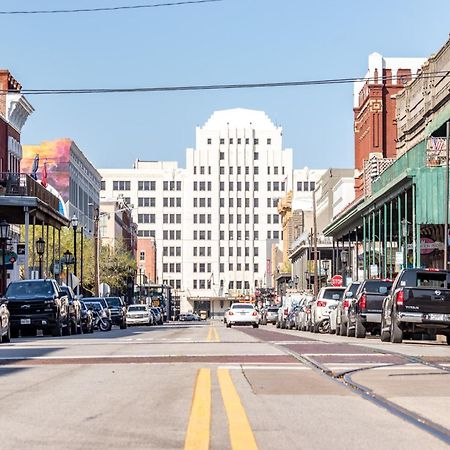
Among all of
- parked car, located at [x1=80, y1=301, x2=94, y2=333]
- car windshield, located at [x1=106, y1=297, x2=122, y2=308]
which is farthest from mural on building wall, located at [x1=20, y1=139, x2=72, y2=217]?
parked car, located at [x1=80, y1=301, x2=94, y2=333]

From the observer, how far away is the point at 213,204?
193000 millimetres

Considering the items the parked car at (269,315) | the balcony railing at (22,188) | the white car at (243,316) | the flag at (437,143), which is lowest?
the parked car at (269,315)

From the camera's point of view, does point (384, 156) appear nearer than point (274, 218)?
Yes

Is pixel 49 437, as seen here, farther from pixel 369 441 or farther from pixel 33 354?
pixel 33 354

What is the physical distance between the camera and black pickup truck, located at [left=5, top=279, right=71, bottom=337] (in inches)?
1373

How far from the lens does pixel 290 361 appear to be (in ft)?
Answer: 60.3

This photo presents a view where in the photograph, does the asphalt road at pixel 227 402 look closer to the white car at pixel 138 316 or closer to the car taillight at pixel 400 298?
the car taillight at pixel 400 298

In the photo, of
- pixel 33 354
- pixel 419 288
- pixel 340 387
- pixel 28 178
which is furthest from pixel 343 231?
pixel 340 387

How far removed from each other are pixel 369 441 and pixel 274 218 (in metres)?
188

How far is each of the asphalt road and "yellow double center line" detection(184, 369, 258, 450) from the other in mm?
11

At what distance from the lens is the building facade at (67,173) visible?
324ft

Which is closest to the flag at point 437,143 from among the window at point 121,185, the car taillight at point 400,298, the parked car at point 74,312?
the parked car at point 74,312

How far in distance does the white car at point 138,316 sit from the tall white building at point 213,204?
117458 millimetres

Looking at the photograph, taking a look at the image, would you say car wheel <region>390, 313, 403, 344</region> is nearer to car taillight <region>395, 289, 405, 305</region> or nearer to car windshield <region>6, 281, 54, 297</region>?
car taillight <region>395, 289, 405, 305</region>
